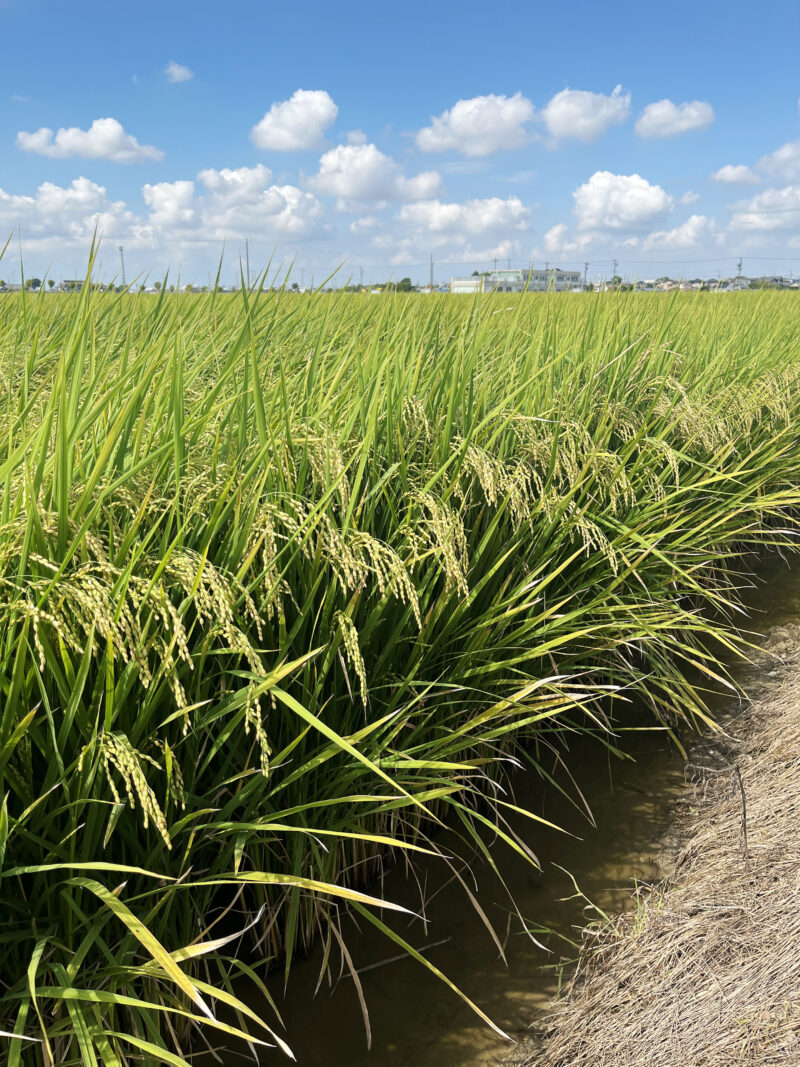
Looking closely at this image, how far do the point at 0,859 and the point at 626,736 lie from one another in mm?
2285

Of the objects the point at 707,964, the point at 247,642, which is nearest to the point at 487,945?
the point at 707,964

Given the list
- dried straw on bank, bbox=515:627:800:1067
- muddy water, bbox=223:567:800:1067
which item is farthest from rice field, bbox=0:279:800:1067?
dried straw on bank, bbox=515:627:800:1067

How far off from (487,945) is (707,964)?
0.53m

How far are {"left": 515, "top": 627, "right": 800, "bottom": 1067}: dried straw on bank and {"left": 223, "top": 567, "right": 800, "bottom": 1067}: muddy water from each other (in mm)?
101

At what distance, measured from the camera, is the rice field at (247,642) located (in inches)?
46.6

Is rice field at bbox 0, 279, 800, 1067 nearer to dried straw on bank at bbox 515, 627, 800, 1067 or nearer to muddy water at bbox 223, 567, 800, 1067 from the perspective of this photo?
muddy water at bbox 223, 567, 800, 1067

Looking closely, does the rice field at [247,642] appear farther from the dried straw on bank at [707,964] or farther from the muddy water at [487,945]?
the dried straw on bank at [707,964]

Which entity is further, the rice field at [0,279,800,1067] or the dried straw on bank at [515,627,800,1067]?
the dried straw on bank at [515,627,800,1067]

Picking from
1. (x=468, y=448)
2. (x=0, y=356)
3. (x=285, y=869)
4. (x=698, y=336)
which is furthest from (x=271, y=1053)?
(x=698, y=336)

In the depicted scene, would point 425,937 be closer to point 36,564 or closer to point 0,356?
point 36,564

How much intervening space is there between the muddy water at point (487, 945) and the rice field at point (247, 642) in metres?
0.08

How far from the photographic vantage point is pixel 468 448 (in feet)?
6.01

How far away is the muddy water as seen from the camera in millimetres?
1678

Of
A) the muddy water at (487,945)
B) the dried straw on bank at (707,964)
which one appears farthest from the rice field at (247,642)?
the dried straw on bank at (707,964)
